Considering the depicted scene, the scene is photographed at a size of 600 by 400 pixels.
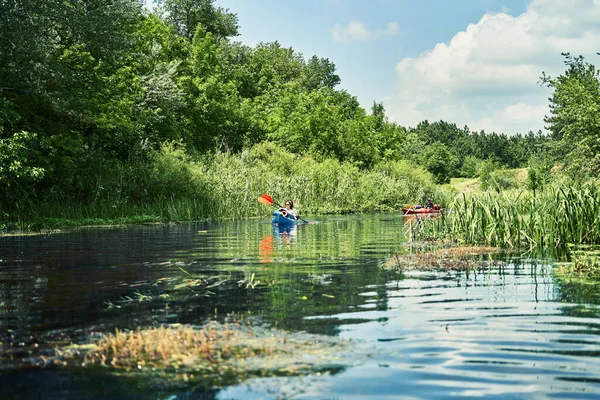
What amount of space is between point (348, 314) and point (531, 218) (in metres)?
9.00

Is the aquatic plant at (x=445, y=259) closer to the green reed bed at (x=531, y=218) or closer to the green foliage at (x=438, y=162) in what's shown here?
the green reed bed at (x=531, y=218)

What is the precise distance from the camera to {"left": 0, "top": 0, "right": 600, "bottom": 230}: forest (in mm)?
28250

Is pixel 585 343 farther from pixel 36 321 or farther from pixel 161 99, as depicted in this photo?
pixel 161 99

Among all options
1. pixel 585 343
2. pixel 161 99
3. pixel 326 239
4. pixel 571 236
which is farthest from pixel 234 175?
pixel 585 343

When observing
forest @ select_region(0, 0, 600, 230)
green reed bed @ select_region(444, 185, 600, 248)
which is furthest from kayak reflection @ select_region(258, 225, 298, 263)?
forest @ select_region(0, 0, 600, 230)

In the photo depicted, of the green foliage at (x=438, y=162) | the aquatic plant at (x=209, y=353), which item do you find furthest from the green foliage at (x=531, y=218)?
the green foliage at (x=438, y=162)

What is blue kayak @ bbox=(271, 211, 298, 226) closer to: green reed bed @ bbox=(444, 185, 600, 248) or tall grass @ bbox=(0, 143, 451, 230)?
tall grass @ bbox=(0, 143, 451, 230)

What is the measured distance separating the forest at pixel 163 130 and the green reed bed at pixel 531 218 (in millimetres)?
892

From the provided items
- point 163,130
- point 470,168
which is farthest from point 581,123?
point 470,168

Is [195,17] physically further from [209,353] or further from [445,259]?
[209,353]

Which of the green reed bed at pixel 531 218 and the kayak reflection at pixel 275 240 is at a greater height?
the green reed bed at pixel 531 218

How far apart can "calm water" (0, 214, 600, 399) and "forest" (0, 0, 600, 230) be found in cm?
715

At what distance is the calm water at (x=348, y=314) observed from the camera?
537 cm

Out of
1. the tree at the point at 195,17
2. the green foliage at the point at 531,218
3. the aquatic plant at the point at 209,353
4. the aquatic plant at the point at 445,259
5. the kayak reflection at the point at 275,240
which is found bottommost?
the aquatic plant at the point at 209,353
